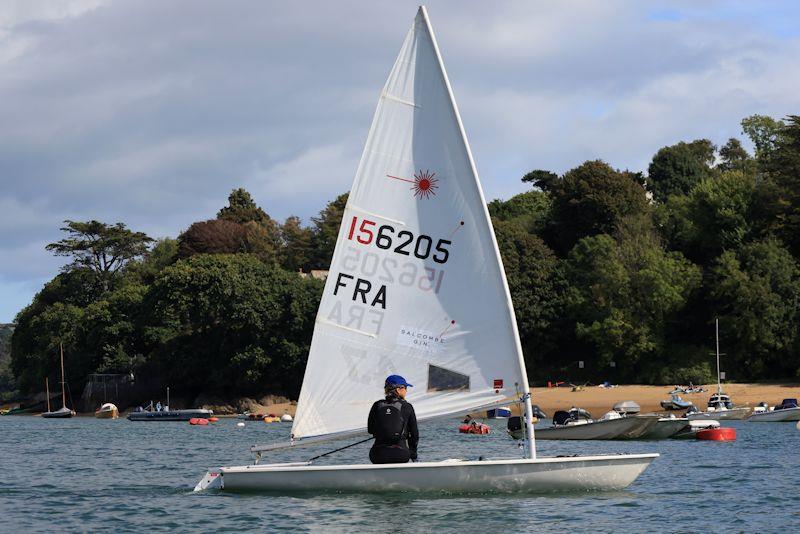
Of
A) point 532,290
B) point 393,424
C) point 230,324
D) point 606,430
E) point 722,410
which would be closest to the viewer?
point 393,424

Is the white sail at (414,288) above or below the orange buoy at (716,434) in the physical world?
above

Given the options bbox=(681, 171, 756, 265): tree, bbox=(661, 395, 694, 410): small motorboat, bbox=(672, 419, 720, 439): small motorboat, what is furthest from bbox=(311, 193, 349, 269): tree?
bbox=(672, 419, 720, 439): small motorboat

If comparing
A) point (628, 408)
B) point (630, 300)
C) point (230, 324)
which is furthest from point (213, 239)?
point (628, 408)

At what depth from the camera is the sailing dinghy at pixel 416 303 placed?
67.4ft

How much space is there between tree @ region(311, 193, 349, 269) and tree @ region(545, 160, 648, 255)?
28.6 m

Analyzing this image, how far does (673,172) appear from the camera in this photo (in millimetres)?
105875

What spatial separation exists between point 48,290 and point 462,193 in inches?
4527

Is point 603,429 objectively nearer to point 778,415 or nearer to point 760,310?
point 778,415

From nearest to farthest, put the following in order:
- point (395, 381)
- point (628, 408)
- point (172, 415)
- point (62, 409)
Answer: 1. point (395, 381)
2. point (628, 408)
3. point (172, 415)
4. point (62, 409)

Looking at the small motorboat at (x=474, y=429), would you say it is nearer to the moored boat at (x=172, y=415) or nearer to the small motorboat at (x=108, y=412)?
the moored boat at (x=172, y=415)

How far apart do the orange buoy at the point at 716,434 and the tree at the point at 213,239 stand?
83.2 meters

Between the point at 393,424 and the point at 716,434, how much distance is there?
28.7m

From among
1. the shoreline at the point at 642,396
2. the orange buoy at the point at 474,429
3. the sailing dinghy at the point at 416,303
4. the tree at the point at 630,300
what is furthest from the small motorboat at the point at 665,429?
the tree at the point at 630,300

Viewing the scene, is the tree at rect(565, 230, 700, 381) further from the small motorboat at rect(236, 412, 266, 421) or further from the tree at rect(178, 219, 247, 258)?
the tree at rect(178, 219, 247, 258)
